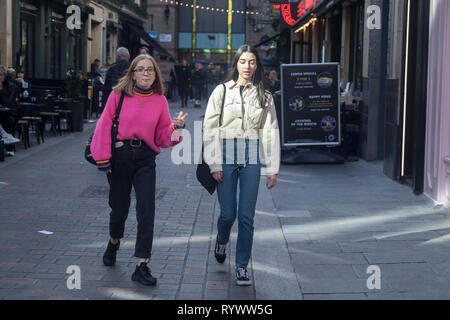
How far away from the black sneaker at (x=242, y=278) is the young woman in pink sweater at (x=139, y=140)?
2.04 ft

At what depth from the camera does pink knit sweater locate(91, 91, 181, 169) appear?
521 centimetres

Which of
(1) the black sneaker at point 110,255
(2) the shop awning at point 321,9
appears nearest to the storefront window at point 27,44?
(2) the shop awning at point 321,9

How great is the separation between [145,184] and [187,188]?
4435 mm

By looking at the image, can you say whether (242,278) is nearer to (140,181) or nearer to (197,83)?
(140,181)

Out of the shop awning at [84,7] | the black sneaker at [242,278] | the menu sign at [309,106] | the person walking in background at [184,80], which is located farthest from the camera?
the person walking in background at [184,80]

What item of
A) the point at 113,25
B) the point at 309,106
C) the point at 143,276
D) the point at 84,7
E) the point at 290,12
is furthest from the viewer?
the point at 113,25

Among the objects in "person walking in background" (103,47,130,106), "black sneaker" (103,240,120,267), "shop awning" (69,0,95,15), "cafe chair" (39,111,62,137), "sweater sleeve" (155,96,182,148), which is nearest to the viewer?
"sweater sleeve" (155,96,182,148)

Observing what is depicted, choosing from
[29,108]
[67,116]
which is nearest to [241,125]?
[29,108]

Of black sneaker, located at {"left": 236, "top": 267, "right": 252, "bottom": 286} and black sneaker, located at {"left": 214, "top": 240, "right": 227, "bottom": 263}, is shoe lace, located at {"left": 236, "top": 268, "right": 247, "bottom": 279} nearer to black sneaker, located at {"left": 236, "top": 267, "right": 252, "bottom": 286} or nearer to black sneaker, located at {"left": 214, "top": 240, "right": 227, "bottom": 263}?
black sneaker, located at {"left": 236, "top": 267, "right": 252, "bottom": 286}

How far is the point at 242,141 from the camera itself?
5.23 meters

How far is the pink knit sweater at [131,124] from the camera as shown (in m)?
5.21

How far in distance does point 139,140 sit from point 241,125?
0.77 metres

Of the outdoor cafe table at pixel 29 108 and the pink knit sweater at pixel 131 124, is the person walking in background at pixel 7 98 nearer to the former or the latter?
the outdoor cafe table at pixel 29 108

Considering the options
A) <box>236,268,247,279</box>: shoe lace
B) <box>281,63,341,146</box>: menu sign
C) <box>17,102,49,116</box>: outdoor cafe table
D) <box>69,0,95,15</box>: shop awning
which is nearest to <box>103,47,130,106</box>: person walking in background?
<box>281,63,341,146</box>: menu sign
